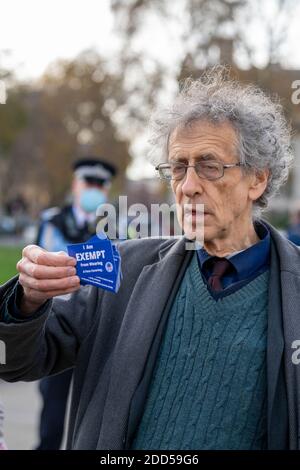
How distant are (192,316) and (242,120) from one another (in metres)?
0.72

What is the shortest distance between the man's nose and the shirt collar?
23cm

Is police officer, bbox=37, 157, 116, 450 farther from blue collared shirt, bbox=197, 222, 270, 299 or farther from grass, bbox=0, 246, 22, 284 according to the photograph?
blue collared shirt, bbox=197, 222, 270, 299

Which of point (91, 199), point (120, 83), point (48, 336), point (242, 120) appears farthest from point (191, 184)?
point (120, 83)

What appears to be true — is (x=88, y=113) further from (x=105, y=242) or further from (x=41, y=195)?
(x=41, y=195)

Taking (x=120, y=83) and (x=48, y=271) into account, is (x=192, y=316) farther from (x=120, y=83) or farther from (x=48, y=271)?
(x=120, y=83)

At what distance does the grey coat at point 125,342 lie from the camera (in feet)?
7.59

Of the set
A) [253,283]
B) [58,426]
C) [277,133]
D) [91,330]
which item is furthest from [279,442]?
[58,426]

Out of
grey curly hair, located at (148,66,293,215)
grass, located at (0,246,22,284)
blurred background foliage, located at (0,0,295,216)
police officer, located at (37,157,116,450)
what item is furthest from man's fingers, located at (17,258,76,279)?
blurred background foliage, located at (0,0,295,216)

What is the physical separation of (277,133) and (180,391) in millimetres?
1050

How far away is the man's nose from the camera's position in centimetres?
256

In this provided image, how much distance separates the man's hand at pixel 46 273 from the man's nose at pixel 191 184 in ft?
1.70

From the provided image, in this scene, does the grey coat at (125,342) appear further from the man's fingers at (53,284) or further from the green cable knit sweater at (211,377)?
the man's fingers at (53,284)

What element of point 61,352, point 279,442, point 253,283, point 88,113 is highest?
point 88,113

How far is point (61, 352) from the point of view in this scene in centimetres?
260
